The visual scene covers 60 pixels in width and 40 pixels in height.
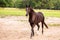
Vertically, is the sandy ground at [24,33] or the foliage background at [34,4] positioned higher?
the sandy ground at [24,33]

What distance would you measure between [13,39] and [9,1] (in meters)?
68.1

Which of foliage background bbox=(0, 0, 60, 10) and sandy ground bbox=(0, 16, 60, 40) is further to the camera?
foliage background bbox=(0, 0, 60, 10)

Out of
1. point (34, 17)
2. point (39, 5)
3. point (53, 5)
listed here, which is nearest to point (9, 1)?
point (39, 5)

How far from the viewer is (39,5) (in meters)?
79.1

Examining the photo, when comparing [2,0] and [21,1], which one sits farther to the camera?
[21,1]

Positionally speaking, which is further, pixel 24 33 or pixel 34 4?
pixel 34 4

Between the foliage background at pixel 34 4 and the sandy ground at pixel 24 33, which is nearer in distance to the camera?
the sandy ground at pixel 24 33

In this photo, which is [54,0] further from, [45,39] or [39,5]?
[45,39]

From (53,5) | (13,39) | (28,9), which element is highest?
(28,9)

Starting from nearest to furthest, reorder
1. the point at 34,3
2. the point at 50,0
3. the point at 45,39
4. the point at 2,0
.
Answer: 1. the point at 45,39
2. the point at 2,0
3. the point at 34,3
4. the point at 50,0

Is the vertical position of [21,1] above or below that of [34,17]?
below

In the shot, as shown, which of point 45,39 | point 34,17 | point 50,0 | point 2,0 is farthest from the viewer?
point 50,0

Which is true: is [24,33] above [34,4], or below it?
above

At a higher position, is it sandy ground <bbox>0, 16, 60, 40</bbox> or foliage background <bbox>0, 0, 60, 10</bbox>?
sandy ground <bbox>0, 16, 60, 40</bbox>
